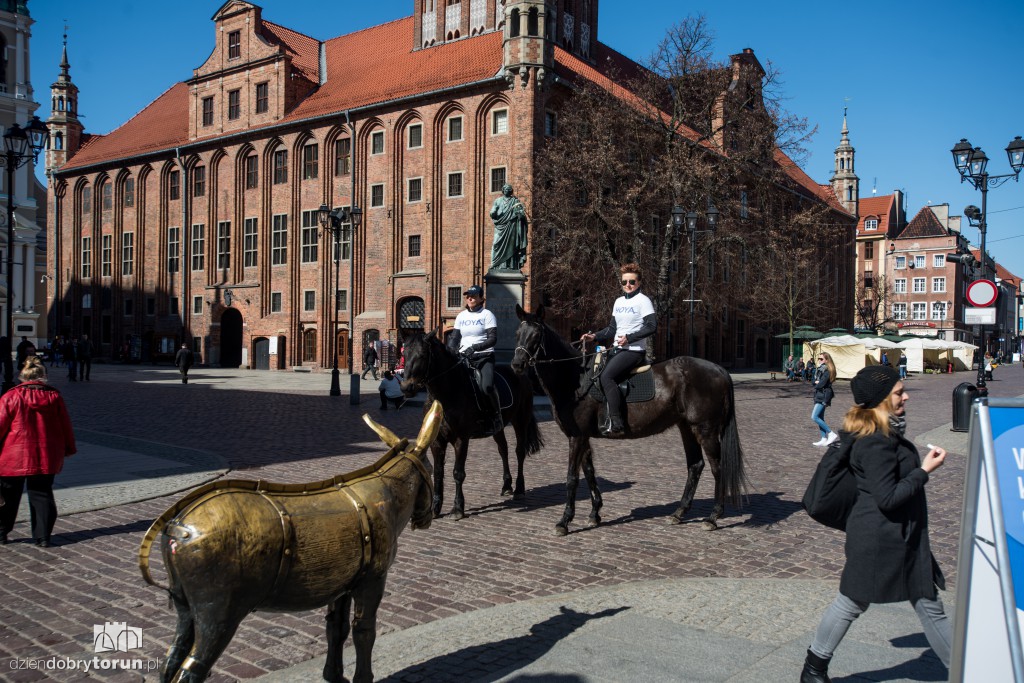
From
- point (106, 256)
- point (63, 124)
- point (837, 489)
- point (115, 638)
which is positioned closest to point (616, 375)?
point (837, 489)

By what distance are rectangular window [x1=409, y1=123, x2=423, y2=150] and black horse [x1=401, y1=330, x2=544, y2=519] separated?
109 feet

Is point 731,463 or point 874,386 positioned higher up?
point 874,386

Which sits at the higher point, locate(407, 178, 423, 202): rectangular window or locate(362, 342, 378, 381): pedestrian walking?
locate(407, 178, 423, 202): rectangular window

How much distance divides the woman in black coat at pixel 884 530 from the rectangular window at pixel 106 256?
5930cm

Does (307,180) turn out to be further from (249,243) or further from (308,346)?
(308,346)

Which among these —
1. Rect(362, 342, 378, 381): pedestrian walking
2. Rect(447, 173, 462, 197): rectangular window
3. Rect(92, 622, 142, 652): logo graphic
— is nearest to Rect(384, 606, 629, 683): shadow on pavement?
Rect(92, 622, 142, 652): logo graphic

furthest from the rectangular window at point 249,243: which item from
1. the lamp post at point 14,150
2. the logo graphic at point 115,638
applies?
the logo graphic at point 115,638

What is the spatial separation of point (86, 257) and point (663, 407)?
58772 mm

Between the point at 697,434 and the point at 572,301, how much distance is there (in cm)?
2728

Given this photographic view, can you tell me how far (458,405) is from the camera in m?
8.97

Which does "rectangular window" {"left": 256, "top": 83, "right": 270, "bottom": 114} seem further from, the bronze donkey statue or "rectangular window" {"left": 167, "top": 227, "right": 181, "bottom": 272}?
the bronze donkey statue

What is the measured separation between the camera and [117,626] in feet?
16.9

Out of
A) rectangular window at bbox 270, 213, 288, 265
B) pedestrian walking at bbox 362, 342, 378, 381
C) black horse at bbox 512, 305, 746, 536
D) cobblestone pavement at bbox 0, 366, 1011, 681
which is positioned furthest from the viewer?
rectangular window at bbox 270, 213, 288, 265

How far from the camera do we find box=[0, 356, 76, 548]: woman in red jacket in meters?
7.12
